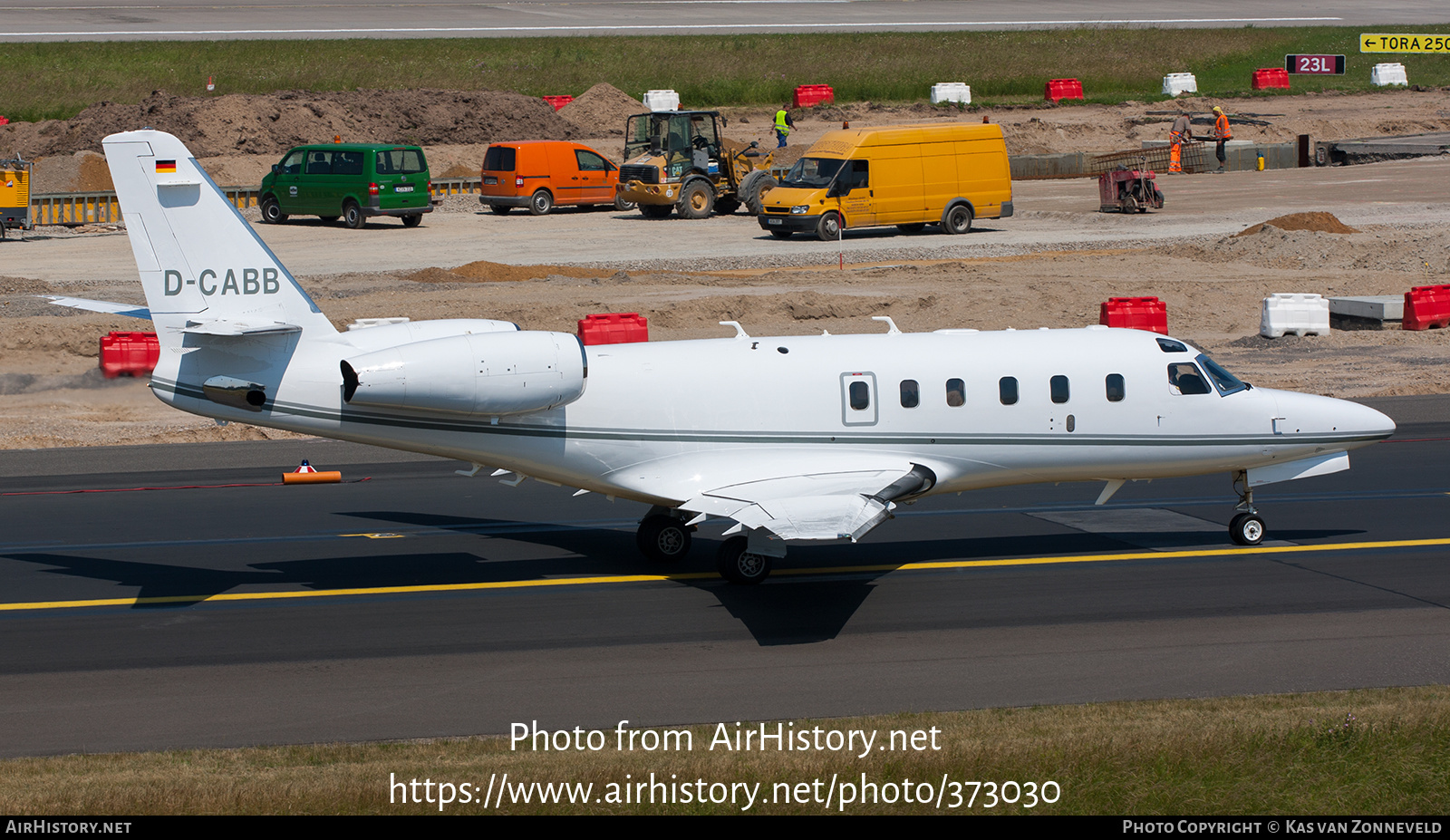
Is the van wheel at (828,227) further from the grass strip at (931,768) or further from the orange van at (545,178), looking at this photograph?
the grass strip at (931,768)

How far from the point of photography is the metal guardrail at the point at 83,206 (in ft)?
181

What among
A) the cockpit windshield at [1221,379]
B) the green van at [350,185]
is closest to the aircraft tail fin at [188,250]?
the cockpit windshield at [1221,379]

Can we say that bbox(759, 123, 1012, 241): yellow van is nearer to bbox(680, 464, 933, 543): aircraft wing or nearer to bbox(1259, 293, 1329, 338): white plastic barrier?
bbox(1259, 293, 1329, 338): white plastic barrier

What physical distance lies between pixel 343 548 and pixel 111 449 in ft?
30.9

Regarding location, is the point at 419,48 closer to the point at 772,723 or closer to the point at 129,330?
the point at 129,330

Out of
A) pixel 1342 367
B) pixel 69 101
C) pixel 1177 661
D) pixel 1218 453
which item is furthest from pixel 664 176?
pixel 1177 661

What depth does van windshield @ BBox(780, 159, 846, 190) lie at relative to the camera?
50.3 meters

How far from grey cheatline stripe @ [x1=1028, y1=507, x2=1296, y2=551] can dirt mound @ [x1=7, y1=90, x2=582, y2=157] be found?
171 feet

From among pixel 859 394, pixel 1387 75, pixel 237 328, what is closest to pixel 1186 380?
pixel 859 394

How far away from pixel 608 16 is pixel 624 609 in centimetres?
8650

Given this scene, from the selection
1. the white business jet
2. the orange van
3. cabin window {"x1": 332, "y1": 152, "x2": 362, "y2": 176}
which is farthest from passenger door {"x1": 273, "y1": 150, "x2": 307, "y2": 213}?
the white business jet

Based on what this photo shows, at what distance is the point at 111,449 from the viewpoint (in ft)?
88.7

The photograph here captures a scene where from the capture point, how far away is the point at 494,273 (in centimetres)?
4400

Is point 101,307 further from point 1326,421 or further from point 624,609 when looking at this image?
point 1326,421
